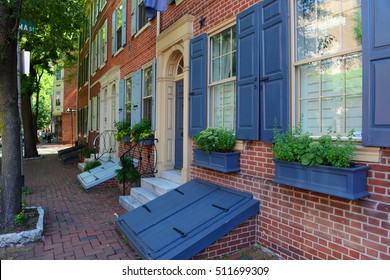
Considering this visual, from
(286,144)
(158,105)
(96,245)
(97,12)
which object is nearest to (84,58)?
(97,12)

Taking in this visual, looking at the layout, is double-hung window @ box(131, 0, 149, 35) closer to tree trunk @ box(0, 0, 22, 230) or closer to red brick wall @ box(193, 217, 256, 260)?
tree trunk @ box(0, 0, 22, 230)

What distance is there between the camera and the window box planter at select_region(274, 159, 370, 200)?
2.67 meters

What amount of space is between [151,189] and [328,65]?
4.06m

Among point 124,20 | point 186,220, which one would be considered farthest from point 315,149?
point 124,20

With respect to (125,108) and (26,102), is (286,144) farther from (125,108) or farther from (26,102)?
(26,102)

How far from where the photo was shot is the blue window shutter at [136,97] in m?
8.27

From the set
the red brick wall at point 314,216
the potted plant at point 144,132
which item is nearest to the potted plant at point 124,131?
the potted plant at point 144,132

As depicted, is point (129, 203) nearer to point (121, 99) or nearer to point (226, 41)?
point (226, 41)

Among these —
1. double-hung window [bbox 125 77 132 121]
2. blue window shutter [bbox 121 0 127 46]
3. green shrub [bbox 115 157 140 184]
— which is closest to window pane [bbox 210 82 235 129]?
green shrub [bbox 115 157 140 184]

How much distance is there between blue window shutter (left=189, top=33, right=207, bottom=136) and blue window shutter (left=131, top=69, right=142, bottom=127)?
Answer: 2.99 m

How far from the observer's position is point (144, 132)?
24.5 feet

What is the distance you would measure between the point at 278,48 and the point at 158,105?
3.73 m

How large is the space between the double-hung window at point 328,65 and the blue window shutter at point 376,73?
0.83 ft

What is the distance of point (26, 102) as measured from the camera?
16.5 metres
